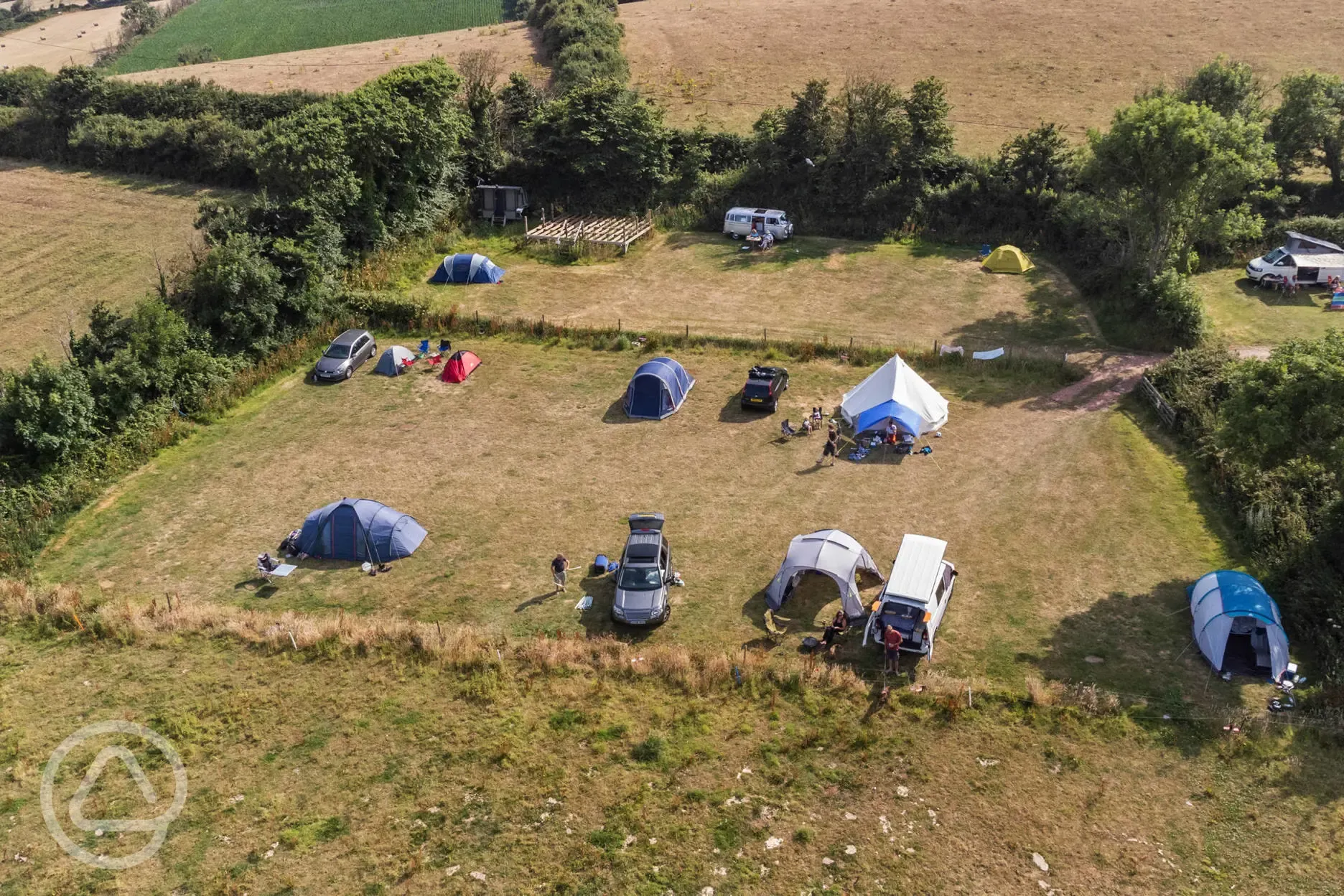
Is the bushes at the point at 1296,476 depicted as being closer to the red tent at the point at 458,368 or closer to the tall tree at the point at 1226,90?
the red tent at the point at 458,368

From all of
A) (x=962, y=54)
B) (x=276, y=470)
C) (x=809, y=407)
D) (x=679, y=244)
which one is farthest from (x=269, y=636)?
(x=962, y=54)

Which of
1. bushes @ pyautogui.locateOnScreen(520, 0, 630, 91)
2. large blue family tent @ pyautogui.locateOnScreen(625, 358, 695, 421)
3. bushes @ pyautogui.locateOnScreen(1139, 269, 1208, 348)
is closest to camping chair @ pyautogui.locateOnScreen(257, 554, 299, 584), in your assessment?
large blue family tent @ pyautogui.locateOnScreen(625, 358, 695, 421)

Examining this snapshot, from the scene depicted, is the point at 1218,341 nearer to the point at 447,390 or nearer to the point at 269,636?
the point at 447,390

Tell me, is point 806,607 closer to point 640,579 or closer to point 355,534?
point 640,579

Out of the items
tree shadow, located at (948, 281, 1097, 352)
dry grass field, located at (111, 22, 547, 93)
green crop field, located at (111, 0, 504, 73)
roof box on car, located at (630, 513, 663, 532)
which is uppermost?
green crop field, located at (111, 0, 504, 73)

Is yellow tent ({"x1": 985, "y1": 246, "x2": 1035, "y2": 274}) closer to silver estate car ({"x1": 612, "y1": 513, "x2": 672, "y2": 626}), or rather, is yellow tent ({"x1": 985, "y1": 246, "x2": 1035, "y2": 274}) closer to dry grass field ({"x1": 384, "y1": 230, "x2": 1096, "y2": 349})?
dry grass field ({"x1": 384, "y1": 230, "x2": 1096, "y2": 349})
